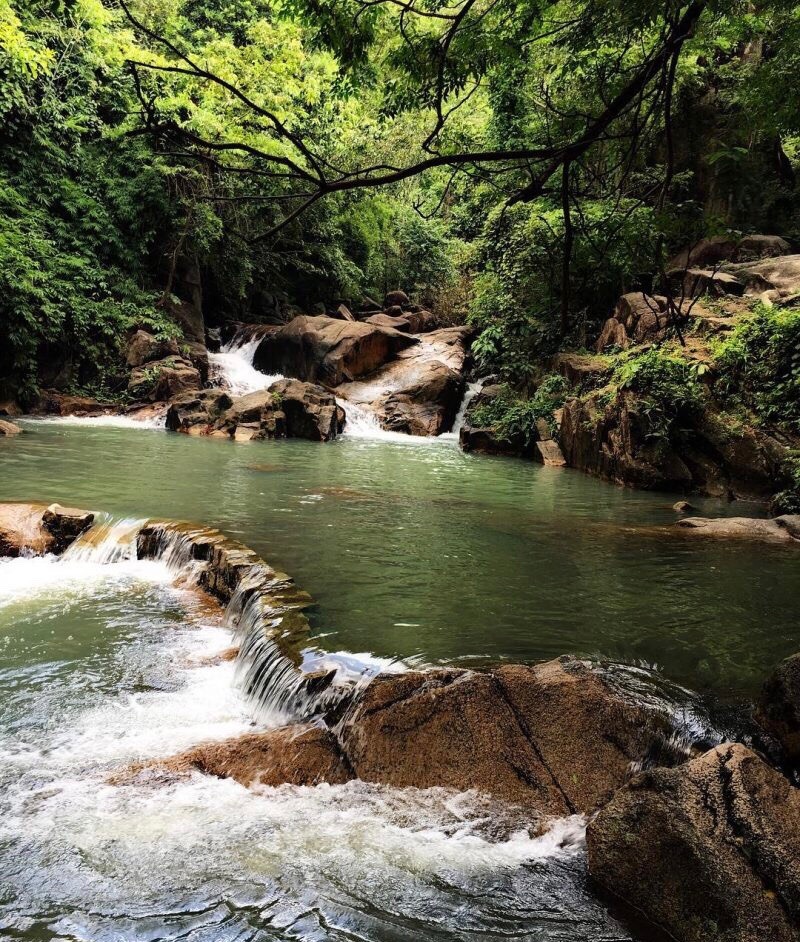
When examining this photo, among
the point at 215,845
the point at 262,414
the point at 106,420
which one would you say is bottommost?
the point at 215,845

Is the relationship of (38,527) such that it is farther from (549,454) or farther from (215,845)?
(549,454)

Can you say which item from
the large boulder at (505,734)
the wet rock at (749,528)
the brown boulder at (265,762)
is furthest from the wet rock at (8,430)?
the wet rock at (749,528)

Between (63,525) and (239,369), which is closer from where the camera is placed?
(63,525)

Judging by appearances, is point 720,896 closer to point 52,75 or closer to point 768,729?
point 768,729

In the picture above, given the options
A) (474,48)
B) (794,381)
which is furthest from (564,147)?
(794,381)

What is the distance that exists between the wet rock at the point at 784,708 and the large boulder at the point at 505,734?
603 millimetres

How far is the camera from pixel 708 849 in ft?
8.83

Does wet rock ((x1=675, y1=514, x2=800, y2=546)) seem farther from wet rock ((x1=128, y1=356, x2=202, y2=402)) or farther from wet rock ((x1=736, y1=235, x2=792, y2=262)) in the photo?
wet rock ((x1=128, y1=356, x2=202, y2=402))

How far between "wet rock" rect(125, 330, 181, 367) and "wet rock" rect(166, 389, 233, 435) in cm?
267

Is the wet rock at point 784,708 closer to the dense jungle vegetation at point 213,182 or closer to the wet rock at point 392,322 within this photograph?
the dense jungle vegetation at point 213,182

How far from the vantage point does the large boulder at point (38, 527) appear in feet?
23.6

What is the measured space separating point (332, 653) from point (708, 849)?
2573 millimetres

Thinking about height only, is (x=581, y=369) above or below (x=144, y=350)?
above

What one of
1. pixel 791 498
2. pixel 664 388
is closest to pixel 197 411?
pixel 664 388
